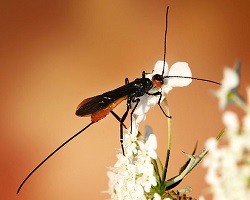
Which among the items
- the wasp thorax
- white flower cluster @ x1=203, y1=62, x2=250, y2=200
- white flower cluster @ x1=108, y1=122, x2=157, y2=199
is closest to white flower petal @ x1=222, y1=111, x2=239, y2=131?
white flower cluster @ x1=203, y1=62, x2=250, y2=200

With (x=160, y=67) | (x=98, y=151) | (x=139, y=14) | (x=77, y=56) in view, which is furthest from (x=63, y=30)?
(x=160, y=67)

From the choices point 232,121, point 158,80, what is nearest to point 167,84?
point 158,80

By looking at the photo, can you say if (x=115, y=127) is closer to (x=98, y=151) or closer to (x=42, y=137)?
(x=98, y=151)

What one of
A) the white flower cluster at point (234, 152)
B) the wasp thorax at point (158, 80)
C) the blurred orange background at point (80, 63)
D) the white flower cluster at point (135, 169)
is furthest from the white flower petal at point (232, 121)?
the blurred orange background at point (80, 63)

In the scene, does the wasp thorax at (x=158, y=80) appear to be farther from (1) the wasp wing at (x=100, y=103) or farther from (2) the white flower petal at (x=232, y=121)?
(2) the white flower petal at (x=232, y=121)

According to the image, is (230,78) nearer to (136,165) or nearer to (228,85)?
(228,85)
